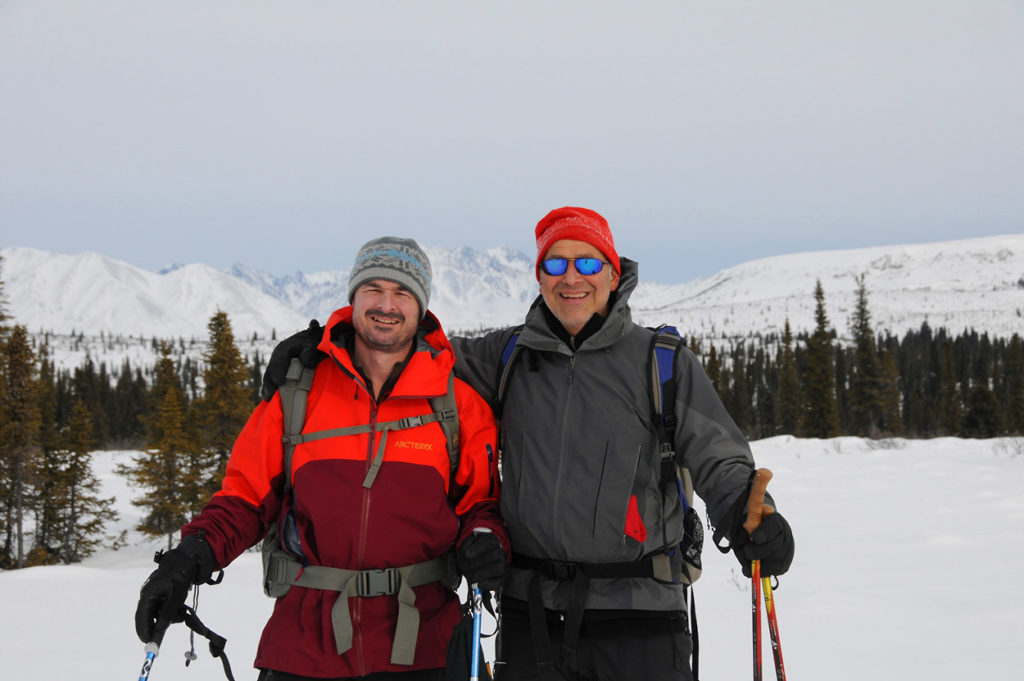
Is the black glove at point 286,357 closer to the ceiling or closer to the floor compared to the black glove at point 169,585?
closer to the ceiling

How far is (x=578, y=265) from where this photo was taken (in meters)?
3.05

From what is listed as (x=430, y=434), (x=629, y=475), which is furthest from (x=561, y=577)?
(x=430, y=434)

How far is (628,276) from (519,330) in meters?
0.61

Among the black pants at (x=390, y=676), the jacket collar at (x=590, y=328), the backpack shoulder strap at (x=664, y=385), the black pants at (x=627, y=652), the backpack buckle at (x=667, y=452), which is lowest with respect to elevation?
the black pants at (x=390, y=676)

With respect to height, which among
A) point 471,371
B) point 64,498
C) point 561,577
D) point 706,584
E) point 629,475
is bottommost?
point 64,498

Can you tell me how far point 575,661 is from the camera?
8.86 ft

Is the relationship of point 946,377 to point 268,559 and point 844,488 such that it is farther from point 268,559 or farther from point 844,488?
point 268,559

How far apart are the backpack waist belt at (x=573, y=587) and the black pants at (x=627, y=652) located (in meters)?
0.04

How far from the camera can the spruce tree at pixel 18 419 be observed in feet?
76.7

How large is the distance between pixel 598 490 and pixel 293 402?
1411mm

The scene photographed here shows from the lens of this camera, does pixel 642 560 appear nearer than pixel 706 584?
Yes

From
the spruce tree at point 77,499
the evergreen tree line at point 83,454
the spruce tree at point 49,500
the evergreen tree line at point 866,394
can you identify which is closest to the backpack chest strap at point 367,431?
the evergreen tree line at point 83,454

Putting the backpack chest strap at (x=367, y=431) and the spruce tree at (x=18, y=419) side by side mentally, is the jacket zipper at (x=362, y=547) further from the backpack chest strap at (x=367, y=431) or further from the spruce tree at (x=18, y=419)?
the spruce tree at (x=18, y=419)

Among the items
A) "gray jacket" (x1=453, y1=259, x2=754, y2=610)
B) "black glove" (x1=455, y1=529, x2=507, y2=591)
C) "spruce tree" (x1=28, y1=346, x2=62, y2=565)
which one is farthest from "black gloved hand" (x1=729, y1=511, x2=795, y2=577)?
"spruce tree" (x1=28, y1=346, x2=62, y2=565)
